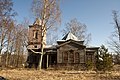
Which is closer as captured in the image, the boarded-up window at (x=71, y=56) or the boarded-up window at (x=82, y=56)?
the boarded-up window at (x=82, y=56)

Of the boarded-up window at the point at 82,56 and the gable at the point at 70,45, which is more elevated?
the gable at the point at 70,45

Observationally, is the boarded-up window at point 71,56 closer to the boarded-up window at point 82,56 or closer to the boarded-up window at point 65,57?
the boarded-up window at point 65,57

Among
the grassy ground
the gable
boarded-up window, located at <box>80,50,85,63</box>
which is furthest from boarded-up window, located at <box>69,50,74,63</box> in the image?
the grassy ground

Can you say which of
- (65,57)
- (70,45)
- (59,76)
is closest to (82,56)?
(70,45)

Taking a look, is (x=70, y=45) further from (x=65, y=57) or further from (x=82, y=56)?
(x=82, y=56)

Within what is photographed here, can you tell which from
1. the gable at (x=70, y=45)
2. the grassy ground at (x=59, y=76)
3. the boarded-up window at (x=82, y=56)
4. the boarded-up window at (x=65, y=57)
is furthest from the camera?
the gable at (x=70, y=45)

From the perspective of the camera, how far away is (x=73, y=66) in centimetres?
3619

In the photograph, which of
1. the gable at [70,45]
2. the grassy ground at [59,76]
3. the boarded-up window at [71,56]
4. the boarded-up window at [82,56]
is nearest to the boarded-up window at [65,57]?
the boarded-up window at [71,56]

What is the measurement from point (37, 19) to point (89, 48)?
13.1m

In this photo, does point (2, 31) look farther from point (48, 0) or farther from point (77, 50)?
point (77, 50)

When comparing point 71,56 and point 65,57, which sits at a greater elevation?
point 71,56

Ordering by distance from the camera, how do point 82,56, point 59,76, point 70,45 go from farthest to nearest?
point 70,45
point 82,56
point 59,76

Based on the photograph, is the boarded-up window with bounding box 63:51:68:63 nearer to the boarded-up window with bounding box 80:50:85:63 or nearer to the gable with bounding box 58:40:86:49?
the gable with bounding box 58:40:86:49

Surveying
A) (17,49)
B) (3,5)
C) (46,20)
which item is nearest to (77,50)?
(46,20)
